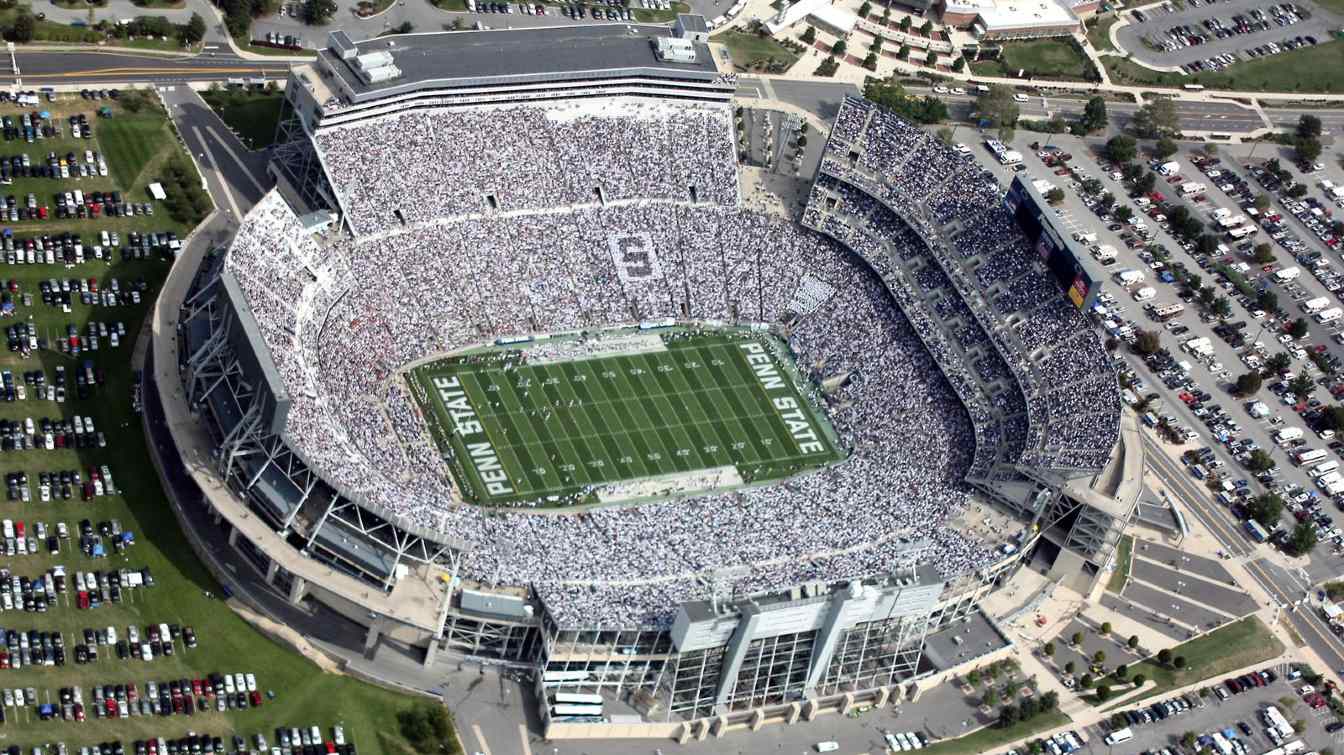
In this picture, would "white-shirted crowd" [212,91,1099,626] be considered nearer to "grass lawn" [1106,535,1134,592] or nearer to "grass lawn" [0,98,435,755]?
"grass lawn" [0,98,435,755]

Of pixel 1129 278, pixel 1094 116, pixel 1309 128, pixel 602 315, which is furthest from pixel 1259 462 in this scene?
pixel 1309 128

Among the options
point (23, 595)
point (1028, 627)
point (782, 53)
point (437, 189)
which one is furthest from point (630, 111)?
point (23, 595)

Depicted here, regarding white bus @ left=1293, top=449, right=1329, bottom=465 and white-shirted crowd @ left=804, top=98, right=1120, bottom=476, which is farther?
white bus @ left=1293, top=449, right=1329, bottom=465

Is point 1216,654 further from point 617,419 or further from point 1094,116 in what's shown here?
point 1094,116

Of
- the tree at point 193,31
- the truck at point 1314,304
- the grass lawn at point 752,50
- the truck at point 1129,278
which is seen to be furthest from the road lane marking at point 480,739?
the truck at point 1314,304

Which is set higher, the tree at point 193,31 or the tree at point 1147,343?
the tree at point 193,31

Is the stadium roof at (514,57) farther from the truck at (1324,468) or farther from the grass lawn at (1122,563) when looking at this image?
the truck at (1324,468)

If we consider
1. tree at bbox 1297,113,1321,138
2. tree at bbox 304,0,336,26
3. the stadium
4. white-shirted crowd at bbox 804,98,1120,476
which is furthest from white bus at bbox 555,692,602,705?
tree at bbox 1297,113,1321,138
